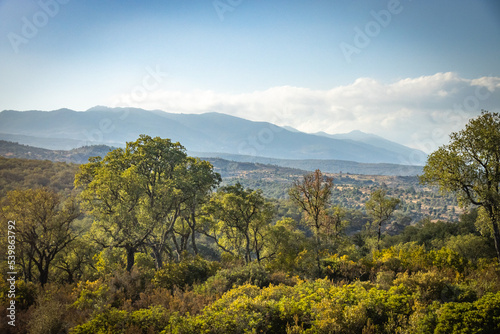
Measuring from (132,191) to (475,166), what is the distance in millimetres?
21265

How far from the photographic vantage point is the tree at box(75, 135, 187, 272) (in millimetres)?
17578

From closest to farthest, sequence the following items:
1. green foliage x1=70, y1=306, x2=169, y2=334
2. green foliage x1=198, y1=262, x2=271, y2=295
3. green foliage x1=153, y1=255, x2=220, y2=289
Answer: green foliage x1=70, y1=306, x2=169, y2=334 < green foliage x1=198, y1=262, x2=271, y2=295 < green foliage x1=153, y1=255, x2=220, y2=289

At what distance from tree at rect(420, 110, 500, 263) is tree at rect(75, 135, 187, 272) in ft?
54.5

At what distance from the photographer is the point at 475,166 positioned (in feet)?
49.0

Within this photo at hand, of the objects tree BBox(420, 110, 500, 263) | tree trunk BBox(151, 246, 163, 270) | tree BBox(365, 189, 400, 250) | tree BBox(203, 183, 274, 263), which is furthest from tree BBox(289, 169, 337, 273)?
tree BBox(365, 189, 400, 250)

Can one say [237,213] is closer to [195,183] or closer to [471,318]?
[195,183]

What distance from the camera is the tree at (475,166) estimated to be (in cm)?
1437

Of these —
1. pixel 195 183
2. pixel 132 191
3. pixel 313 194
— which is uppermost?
pixel 195 183

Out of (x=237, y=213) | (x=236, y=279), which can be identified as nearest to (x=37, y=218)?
(x=236, y=279)

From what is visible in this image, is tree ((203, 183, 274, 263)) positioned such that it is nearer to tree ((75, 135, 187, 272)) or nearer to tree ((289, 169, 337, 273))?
tree ((75, 135, 187, 272))

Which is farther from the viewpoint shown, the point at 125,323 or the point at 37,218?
the point at 37,218

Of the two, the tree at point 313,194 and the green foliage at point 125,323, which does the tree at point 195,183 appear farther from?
the green foliage at point 125,323

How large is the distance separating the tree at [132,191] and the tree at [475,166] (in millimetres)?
16598

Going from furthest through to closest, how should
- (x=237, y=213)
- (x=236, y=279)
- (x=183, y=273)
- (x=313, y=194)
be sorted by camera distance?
1. (x=237, y=213)
2. (x=313, y=194)
3. (x=183, y=273)
4. (x=236, y=279)
